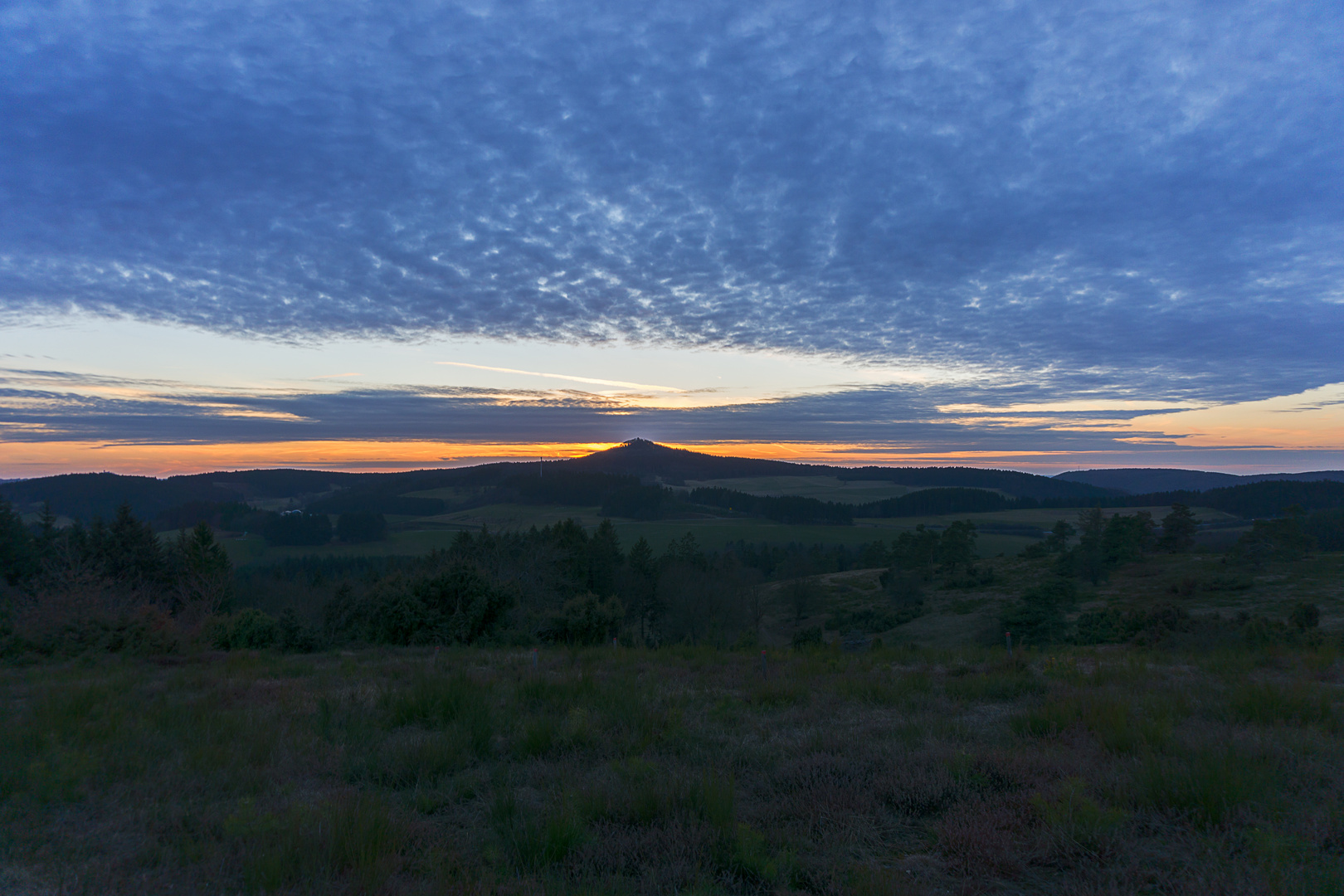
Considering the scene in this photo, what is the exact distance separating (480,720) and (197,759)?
2486 mm

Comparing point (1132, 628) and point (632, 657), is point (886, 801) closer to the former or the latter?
point (632, 657)

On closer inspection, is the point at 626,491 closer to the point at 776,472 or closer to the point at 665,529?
the point at 665,529

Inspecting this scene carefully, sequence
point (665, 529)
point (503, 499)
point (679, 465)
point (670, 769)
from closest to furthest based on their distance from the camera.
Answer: point (670, 769), point (665, 529), point (503, 499), point (679, 465)

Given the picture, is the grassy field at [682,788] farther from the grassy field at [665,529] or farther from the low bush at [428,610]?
the grassy field at [665,529]

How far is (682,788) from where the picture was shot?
470 centimetres

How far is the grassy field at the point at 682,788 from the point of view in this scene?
3.73m

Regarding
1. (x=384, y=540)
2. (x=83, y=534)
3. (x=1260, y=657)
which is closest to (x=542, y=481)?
(x=384, y=540)

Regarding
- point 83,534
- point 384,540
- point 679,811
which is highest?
point 679,811

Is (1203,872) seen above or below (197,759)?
above

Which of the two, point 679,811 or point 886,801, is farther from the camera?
point 886,801

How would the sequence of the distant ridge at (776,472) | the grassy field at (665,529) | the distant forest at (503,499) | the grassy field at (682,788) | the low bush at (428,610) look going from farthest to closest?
the distant ridge at (776,472) < the grassy field at (665,529) < the distant forest at (503,499) < the low bush at (428,610) < the grassy field at (682,788)

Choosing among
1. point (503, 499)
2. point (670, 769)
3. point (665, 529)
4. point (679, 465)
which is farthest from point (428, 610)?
point (679, 465)

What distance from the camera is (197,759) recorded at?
5.64 m

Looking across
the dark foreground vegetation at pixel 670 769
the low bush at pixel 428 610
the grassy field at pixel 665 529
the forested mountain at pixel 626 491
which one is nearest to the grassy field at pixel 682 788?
the dark foreground vegetation at pixel 670 769
